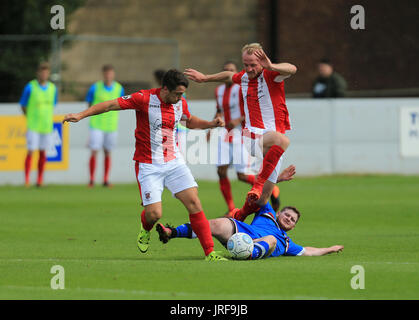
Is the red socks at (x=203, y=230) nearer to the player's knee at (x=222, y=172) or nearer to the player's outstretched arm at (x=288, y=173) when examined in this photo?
the player's outstretched arm at (x=288, y=173)

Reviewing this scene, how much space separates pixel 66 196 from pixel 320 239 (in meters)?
7.50

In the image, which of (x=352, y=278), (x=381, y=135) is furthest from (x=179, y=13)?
(x=352, y=278)

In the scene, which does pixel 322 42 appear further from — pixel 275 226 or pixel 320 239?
pixel 275 226

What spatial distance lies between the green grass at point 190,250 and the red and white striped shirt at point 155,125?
3.59 ft

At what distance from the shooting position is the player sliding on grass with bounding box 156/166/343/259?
31.2 ft

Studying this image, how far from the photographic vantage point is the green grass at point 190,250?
7.66 m

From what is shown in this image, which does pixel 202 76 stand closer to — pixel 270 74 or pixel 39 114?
pixel 270 74

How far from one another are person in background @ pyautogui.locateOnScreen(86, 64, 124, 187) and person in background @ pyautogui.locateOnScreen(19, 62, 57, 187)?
0.88 m

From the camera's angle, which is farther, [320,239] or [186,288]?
[320,239]

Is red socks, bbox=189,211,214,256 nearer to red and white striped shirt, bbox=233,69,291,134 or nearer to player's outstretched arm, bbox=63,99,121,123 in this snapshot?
player's outstretched arm, bbox=63,99,121,123

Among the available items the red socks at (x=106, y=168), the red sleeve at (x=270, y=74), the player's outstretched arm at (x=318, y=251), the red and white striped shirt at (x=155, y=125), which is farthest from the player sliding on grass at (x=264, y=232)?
the red socks at (x=106, y=168)

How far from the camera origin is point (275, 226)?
9.81 metres

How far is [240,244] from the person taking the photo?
30.3 ft

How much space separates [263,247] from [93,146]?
11.1m
